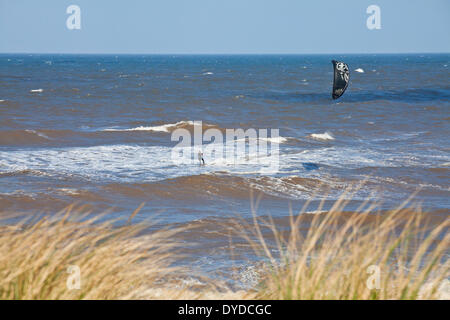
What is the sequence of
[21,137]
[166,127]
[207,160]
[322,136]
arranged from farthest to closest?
[166,127]
[322,136]
[21,137]
[207,160]

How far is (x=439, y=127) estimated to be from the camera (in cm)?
2619

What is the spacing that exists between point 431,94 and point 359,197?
33.3m

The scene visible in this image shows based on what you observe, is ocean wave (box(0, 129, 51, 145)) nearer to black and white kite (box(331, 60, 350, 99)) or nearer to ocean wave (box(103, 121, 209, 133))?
ocean wave (box(103, 121, 209, 133))

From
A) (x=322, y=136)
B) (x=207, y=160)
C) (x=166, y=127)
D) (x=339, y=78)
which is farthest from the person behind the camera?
(x=166, y=127)

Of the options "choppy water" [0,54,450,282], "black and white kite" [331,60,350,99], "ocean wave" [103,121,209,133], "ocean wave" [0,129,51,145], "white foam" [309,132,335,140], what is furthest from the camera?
"ocean wave" [103,121,209,133]

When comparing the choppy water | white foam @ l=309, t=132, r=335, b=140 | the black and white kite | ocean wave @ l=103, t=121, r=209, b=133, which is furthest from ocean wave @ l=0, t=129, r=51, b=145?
the black and white kite

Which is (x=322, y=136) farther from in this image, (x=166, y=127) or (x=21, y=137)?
(x=21, y=137)

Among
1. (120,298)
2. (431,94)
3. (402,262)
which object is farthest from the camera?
(431,94)

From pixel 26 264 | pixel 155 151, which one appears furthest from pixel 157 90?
pixel 26 264

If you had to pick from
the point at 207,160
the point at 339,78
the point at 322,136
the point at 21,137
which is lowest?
→ the point at 207,160

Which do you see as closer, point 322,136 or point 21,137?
point 21,137

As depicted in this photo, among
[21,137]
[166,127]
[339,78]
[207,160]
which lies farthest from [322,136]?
[21,137]
